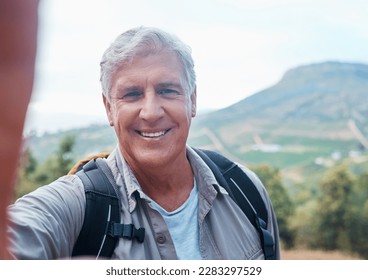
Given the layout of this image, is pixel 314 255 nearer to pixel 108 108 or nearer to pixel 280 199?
pixel 280 199

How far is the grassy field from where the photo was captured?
1491mm

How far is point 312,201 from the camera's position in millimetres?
1997

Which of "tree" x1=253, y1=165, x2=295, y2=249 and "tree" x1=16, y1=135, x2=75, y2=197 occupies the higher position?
"tree" x1=16, y1=135, x2=75, y2=197

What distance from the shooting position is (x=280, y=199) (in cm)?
180

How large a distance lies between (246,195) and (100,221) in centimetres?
36

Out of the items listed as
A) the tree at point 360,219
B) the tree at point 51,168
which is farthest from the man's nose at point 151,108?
the tree at point 360,219

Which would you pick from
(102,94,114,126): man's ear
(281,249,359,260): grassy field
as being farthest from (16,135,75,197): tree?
(281,249,359,260): grassy field

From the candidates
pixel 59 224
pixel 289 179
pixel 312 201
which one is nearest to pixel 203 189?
pixel 59 224

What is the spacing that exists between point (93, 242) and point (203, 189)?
30 centimetres

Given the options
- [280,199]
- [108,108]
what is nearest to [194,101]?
[108,108]

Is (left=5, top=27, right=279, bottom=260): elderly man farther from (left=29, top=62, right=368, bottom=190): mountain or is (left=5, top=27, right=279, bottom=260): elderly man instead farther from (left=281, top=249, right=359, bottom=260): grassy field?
(left=281, top=249, right=359, bottom=260): grassy field

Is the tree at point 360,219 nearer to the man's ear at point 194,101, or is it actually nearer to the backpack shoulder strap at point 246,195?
the backpack shoulder strap at point 246,195
